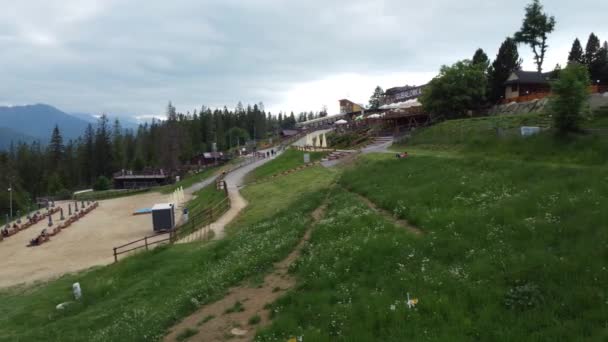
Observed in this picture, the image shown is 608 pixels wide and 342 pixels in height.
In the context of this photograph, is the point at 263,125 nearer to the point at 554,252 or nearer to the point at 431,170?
the point at 431,170

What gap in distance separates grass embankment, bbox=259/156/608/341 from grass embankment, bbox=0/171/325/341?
8.91 ft

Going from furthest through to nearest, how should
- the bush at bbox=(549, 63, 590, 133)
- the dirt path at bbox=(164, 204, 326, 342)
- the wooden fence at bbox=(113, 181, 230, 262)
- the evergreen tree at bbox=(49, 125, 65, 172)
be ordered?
1. the evergreen tree at bbox=(49, 125, 65, 172)
2. the wooden fence at bbox=(113, 181, 230, 262)
3. the bush at bbox=(549, 63, 590, 133)
4. the dirt path at bbox=(164, 204, 326, 342)

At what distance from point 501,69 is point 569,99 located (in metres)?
36.6

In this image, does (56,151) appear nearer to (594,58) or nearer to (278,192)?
(278,192)

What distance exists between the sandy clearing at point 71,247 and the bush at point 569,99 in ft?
97.5

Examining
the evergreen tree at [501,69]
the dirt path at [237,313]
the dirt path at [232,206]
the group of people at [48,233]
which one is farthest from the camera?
the evergreen tree at [501,69]

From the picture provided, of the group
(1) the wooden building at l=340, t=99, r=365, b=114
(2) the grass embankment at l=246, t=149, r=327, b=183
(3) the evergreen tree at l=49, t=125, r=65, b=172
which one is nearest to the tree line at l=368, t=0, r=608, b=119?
(2) the grass embankment at l=246, t=149, r=327, b=183

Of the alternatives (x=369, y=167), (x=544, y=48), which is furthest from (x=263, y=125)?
(x=369, y=167)

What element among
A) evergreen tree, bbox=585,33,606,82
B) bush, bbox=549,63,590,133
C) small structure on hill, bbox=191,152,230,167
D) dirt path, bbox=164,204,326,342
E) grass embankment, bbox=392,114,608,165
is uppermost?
evergreen tree, bbox=585,33,606,82

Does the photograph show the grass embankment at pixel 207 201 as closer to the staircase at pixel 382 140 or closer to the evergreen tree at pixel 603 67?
the staircase at pixel 382 140

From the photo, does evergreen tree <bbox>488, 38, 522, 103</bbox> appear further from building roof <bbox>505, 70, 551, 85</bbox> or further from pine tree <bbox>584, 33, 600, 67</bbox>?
pine tree <bbox>584, 33, 600, 67</bbox>

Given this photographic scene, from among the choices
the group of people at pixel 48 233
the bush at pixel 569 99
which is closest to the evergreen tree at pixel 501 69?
the bush at pixel 569 99

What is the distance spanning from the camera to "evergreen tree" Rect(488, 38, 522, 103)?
51.4 meters

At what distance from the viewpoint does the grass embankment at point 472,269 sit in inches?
316
